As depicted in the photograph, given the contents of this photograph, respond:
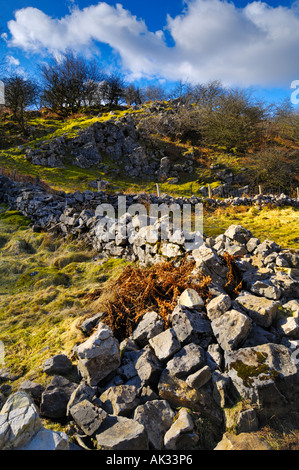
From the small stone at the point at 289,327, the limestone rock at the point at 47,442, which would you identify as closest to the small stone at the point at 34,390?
the limestone rock at the point at 47,442

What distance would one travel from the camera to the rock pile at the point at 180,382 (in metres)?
2.34

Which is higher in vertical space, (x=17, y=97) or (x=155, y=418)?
(x=17, y=97)


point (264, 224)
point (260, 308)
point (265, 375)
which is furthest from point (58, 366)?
point (264, 224)

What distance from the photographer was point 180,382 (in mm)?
2756

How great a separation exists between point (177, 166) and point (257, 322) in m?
25.4

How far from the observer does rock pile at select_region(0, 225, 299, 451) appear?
92.3 inches

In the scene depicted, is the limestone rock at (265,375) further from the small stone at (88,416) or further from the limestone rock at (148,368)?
the small stone at (88,416)

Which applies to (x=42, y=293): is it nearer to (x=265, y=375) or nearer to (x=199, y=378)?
(x=199, y=378)

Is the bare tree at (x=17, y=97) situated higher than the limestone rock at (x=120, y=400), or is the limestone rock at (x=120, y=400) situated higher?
the bare tree at (x=17, y=97)

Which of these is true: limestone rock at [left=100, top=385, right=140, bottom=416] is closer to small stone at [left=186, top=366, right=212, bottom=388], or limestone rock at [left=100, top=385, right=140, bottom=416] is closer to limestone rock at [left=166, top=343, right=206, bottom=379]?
limestone rock at [left=166, top=343, right=206, bottom=379]

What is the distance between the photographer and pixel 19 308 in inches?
213

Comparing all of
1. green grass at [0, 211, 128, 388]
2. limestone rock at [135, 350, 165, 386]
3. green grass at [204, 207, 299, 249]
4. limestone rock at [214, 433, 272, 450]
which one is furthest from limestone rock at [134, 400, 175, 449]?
green grass at [204, 207, 299, 249]
